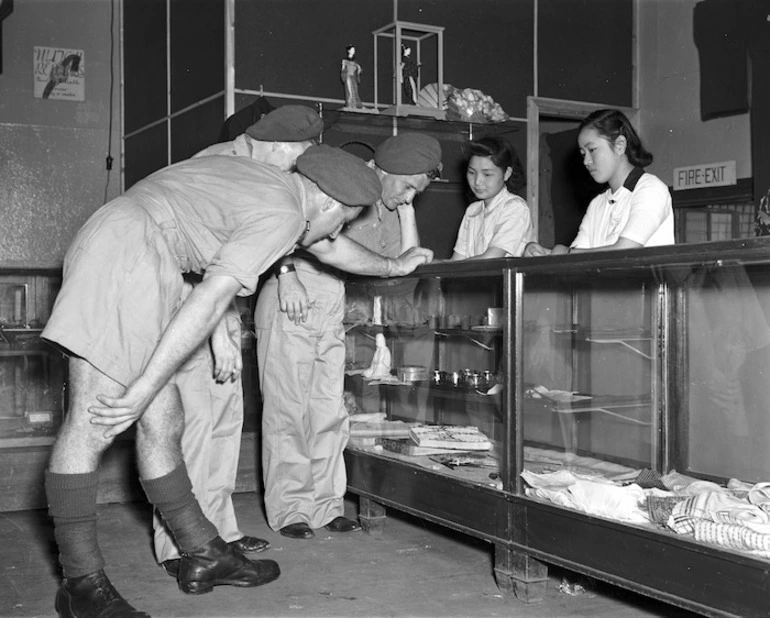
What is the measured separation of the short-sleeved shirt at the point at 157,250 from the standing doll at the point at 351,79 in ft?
9.57

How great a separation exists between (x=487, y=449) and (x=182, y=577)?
1183 millimetres

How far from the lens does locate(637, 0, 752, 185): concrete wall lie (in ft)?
19.4

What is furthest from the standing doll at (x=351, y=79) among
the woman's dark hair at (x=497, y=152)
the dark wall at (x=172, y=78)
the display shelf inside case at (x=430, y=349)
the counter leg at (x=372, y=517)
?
the counter leg at (x=372, y=517)

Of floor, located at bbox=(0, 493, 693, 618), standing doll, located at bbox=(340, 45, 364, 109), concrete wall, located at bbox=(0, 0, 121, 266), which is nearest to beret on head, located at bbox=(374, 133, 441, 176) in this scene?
floor, located at bbox=(0, 493, 693, 618)

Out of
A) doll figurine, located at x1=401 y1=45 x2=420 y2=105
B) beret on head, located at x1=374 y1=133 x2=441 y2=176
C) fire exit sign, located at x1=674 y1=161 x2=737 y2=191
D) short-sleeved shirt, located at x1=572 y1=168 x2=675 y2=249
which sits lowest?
short-sleeved shirt, located at x1=572 y1=168 x2=675 y2=249

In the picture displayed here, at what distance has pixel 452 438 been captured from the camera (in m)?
3.68

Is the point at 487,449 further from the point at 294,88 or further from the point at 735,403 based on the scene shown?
the point at 294,88

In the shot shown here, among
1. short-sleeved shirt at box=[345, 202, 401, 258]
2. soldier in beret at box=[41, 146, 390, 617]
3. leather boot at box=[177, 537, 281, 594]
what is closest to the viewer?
soldier in beret at box=[41, 146, 390, 617]

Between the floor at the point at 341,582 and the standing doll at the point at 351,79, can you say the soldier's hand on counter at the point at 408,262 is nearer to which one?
the floor at the point at 341,582

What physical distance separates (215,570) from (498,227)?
6.60 feet

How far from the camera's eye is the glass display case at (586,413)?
105 inches

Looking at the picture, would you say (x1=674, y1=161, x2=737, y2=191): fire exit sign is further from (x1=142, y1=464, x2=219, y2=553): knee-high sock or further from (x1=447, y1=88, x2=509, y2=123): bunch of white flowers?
(x1=142, y1=464, x2=219, y2=553): knee-high sock

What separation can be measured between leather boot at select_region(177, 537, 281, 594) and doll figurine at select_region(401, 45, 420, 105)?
11.4 ft

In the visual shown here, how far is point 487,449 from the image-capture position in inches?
140
